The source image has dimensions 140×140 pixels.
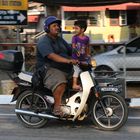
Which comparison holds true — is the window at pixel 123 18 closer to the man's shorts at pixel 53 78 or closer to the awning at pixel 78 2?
the awning at pixel 78 2

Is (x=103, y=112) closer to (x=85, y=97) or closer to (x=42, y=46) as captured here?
(x=85, y=97)

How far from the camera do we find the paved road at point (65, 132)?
7656 mm

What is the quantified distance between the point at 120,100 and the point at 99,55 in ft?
18.2

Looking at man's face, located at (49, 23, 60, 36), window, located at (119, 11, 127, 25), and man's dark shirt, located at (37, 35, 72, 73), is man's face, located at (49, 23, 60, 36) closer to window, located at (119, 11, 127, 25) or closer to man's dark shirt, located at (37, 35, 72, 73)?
man's dark shirt, located at (37, 35, 72, 73)

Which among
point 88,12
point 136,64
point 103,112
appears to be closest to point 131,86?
point 136,64

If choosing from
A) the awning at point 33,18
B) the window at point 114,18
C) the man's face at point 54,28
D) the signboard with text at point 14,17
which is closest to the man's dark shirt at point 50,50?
the man's face at point 54,28

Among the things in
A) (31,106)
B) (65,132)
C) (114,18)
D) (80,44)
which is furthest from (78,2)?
(114,18)

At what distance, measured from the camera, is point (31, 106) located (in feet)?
27.2

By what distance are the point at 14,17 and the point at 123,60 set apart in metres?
3.44

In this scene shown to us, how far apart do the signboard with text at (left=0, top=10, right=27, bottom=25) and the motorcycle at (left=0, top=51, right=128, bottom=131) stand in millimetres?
5357

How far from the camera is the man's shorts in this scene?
7.97 m

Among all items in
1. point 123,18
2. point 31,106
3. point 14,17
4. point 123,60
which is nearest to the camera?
point 31,106

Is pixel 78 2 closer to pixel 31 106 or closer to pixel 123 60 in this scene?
pixel 123 60

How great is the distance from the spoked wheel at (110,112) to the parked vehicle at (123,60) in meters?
3.22
